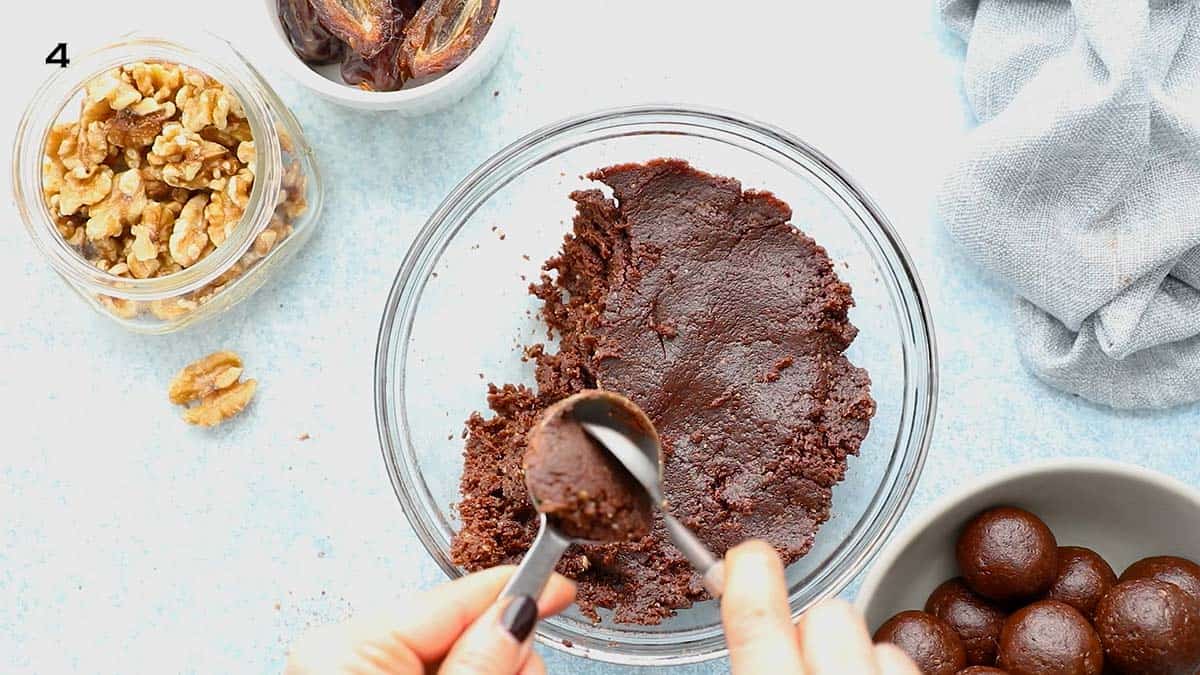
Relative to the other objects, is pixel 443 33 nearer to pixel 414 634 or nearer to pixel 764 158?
pixel 764 158

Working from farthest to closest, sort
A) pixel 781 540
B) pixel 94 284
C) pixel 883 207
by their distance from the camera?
Result: 1. pixel 883 207
2. pixel 94 284
3. pixel 781 540

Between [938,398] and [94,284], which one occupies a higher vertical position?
[938,398]

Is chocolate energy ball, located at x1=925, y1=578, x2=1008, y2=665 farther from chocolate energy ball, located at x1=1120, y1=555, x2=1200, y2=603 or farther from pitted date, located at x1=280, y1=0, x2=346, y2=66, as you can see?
pitted date, located at x1=280, y1=0, x2=346, y2=66

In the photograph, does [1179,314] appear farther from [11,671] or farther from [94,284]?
[11,671]

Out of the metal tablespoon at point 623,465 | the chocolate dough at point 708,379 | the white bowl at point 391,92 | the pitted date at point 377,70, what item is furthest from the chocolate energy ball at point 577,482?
the pitted date at point 377,70

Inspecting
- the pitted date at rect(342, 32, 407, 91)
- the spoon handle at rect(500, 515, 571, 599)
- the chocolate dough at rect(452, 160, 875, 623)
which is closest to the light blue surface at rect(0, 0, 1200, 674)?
the pitted date at rect(342, 32, 407, 91)

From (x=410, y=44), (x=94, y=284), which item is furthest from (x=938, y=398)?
(x=94, y=284)
